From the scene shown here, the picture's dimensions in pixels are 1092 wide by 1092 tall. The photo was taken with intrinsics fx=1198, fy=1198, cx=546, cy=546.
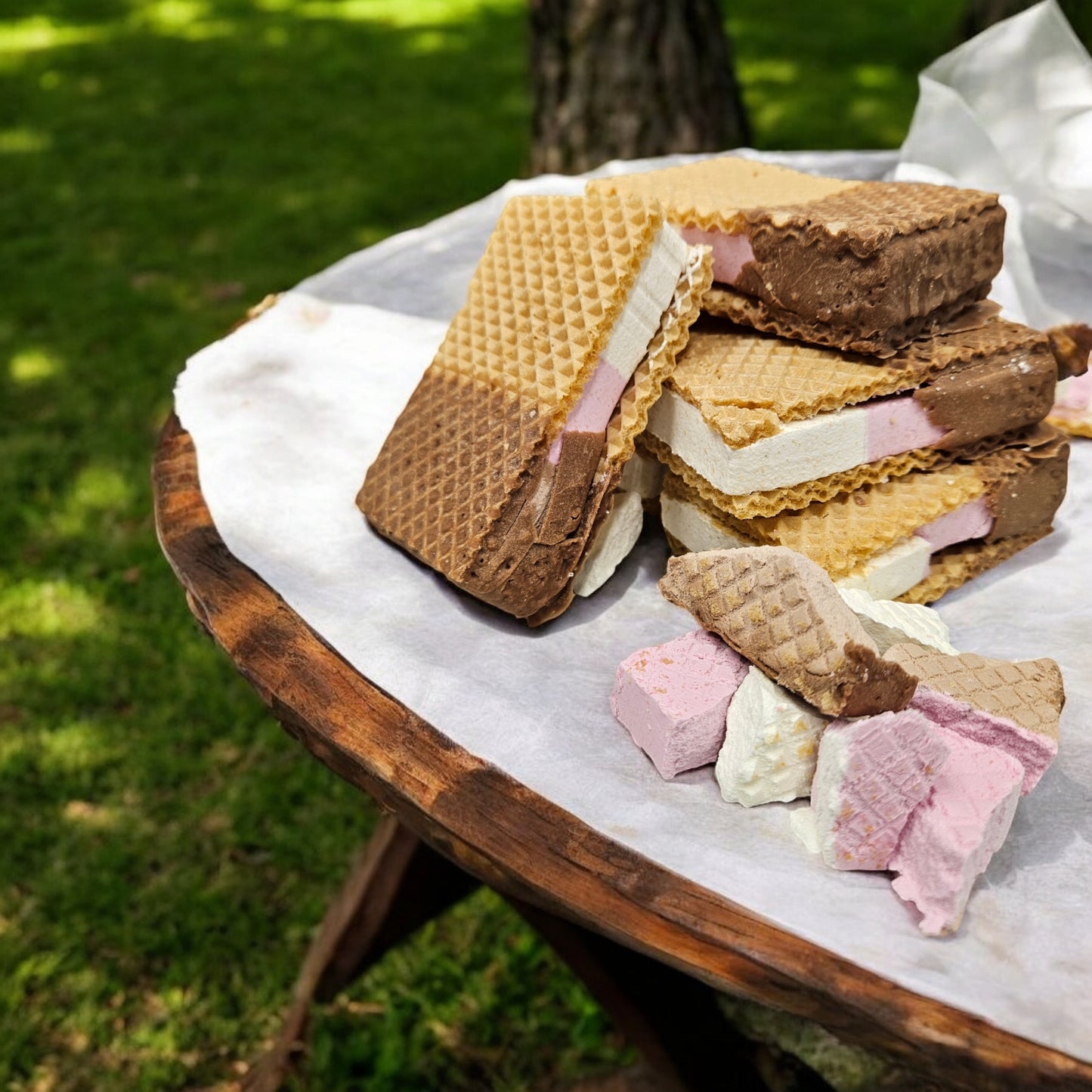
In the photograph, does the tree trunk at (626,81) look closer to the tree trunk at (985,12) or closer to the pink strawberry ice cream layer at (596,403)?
the tree trunk at (985,12)

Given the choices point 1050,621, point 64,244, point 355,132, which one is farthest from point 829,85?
point 1050,621

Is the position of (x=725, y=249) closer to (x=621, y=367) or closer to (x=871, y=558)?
(x=621, y=367)

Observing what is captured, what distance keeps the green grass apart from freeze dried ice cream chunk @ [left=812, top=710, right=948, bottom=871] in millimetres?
1562

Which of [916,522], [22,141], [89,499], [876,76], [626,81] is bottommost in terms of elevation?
[89,499]

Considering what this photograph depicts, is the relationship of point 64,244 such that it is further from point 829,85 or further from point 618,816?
point 618,816

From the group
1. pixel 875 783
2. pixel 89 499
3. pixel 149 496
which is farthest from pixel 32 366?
pixel 875 783

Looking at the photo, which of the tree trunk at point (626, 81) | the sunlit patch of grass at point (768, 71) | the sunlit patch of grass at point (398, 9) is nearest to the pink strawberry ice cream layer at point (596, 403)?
the tree trunk at point (626, 81)

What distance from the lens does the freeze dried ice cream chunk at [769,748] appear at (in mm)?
1225

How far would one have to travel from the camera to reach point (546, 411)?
1.52m

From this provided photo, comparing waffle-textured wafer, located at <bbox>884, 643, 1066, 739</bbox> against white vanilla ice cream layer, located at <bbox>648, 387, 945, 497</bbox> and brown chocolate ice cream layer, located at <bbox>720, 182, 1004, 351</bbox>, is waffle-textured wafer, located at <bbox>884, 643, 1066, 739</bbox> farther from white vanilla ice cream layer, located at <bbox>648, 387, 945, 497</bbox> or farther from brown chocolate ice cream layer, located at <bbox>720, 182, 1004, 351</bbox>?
brown chocolate ice cream layer, located at <bbox>720, 182, 1004, 351</bbox>

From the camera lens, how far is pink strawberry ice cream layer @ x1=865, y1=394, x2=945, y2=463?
5.33 ft

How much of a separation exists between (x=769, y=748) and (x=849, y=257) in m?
0.69

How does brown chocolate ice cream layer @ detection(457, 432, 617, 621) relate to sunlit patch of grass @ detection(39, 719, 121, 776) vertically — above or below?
above

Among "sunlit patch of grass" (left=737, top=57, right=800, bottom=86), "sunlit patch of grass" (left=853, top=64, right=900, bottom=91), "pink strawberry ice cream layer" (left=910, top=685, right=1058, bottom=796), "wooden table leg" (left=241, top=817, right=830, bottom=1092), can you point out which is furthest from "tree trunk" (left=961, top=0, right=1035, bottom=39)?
"pink strawberry ice cream layer" (left=910, top=685, right=1058, bottom=796)
